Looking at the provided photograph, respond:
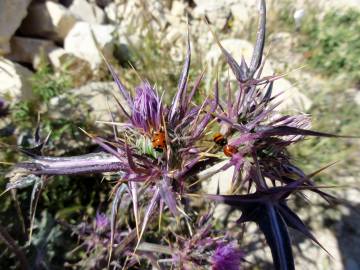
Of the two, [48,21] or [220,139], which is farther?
[48,21]

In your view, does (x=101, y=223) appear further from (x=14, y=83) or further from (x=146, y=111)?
(x=14, y=83)

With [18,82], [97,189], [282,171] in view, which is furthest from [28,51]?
[282,171]

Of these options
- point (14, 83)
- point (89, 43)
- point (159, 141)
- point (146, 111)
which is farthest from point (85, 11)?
point (159, 141)

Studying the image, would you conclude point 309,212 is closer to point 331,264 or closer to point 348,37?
point 331,264

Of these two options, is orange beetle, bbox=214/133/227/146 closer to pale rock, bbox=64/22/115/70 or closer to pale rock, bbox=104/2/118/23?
pale rock, bbox=64/22/115/70

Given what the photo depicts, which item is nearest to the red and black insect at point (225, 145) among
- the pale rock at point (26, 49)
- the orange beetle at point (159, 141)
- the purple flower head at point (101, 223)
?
the orange beetle at point (159, 141)
